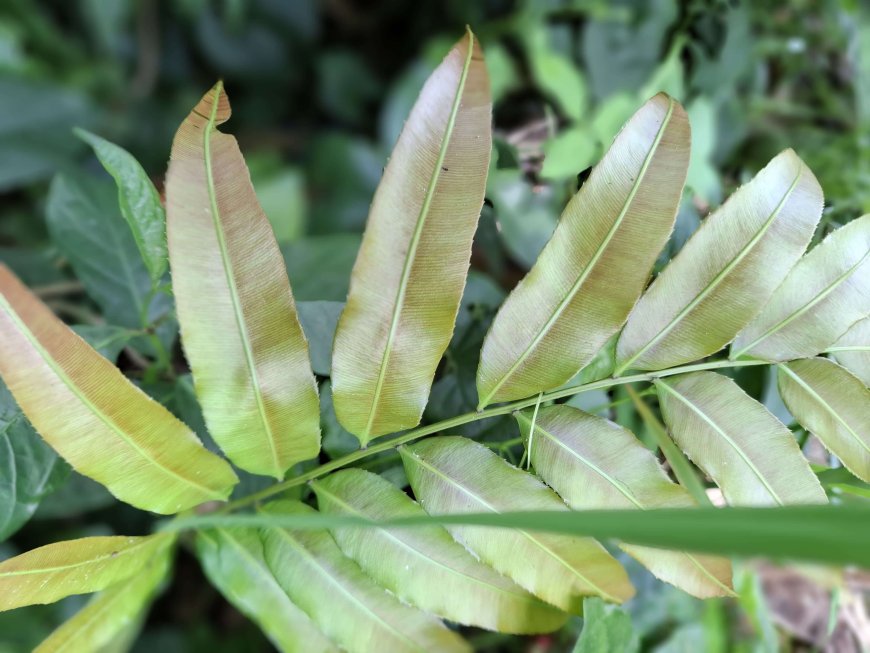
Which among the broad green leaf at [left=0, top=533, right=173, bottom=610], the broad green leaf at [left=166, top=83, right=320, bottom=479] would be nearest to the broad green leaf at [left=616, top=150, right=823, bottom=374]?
the broad green leaf at [left=166, top=83, right=320, bottom=479]

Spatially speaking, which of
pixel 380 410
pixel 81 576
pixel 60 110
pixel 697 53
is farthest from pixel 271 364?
pixel 60 110

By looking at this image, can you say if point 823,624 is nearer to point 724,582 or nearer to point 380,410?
point 724,582

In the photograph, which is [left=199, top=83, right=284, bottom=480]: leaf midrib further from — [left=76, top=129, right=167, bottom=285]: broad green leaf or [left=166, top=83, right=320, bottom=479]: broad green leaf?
[left=76, top=129, right=167, bottom=285]: broad green leaf

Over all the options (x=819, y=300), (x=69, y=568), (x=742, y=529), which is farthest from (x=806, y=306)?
(x=69, y=568)

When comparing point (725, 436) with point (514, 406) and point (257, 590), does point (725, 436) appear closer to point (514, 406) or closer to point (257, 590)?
point (514, 406)

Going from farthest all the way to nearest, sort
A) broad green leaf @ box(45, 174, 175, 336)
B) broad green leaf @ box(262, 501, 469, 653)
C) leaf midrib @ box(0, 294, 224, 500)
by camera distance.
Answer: broad green leaf @ box(45, 174, 175, 336), broad green leaf @ box(262, 501, 469, 653), leaf midrib @ box(0, 294, 224, 500)

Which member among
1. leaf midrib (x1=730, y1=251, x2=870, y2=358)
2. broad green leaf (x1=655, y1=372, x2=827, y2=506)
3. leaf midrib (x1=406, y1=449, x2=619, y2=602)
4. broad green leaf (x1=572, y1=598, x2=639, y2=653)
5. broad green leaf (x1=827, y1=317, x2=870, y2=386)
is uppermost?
leaf midrib (x1=730, y1=251, x2=870, y2=358)

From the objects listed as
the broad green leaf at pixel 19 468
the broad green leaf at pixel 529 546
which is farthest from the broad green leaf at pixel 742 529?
the broad green leaf at pixel 19 468
